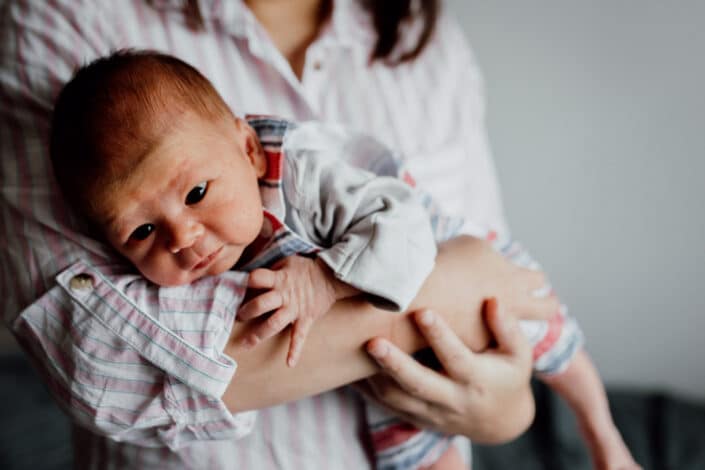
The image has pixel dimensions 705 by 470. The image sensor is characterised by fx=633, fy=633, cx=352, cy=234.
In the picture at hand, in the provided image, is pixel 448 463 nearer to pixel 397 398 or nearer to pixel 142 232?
pixel 397 398

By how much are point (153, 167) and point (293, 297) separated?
0.22 meters

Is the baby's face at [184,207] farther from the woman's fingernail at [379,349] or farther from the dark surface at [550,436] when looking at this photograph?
the dark surface at [550,436]

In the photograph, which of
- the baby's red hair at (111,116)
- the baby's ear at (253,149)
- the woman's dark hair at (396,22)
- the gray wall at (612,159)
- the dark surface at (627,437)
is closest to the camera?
the baby's red hair at (111,116)

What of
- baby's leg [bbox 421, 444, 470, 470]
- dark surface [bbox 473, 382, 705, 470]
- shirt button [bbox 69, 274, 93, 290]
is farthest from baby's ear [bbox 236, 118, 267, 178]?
dark surface [bbox 473, 382, 705, 470]

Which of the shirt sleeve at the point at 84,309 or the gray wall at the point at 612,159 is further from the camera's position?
the gray wall at the point at 612,159

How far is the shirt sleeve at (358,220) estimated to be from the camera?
76 centimetres

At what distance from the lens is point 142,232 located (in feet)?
2.50

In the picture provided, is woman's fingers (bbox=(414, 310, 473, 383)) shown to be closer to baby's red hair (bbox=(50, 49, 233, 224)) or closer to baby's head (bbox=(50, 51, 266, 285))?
baby's head (bbox=(50, 51, 266, 285))

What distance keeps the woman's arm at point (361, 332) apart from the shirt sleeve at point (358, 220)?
0.18 feet

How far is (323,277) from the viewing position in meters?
0.78

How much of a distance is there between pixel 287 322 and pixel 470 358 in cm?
26

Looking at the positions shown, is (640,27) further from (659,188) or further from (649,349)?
(649,349)

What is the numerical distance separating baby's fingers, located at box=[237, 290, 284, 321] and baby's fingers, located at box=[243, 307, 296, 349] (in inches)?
0.4

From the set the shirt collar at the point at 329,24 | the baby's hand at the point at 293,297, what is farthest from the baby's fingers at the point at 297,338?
the shirt collar at the point at 329,24
